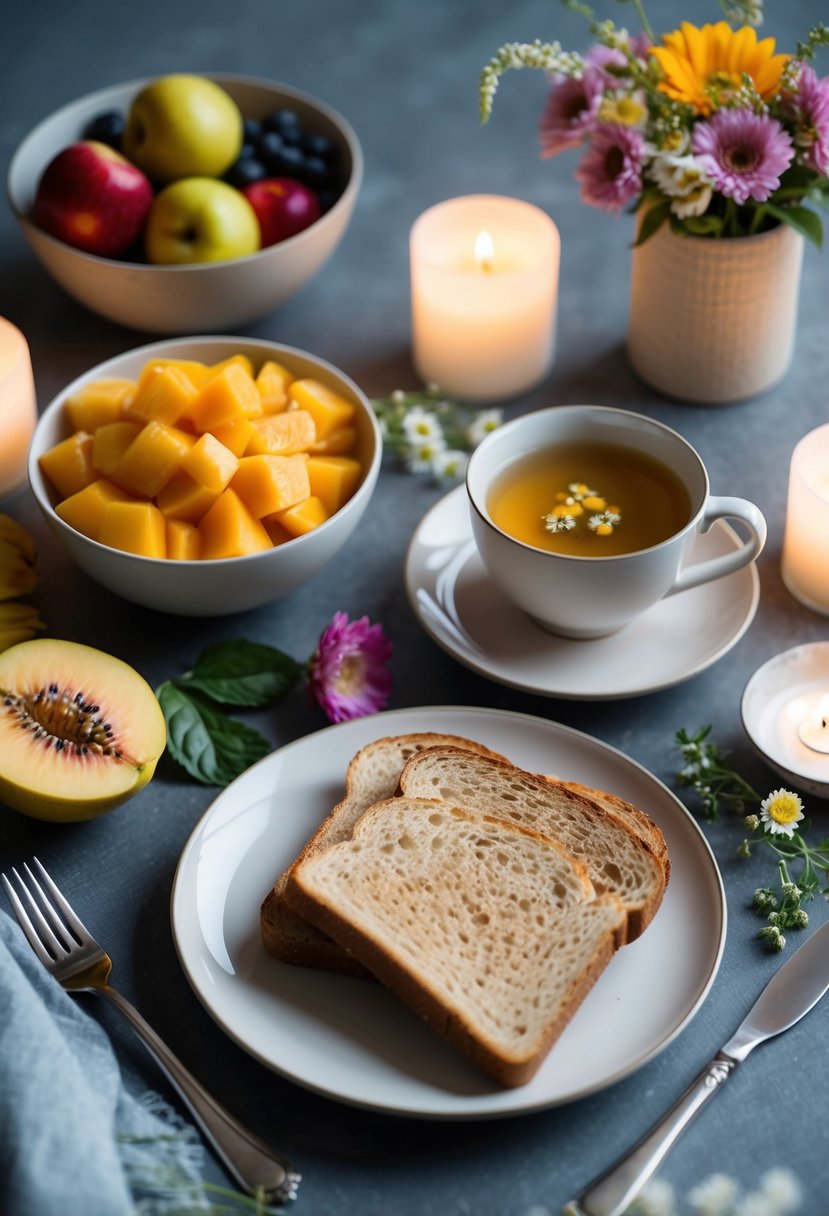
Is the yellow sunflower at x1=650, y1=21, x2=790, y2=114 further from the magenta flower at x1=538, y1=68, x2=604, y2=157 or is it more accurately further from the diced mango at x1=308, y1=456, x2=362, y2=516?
the diced mango at x1=308, y1=456, x2=362, y2=516

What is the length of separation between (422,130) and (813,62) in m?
0.72

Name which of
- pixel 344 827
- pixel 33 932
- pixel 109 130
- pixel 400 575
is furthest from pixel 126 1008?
pixel 109 130

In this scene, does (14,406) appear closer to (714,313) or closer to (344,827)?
(344,827)

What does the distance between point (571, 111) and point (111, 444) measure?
2.39ft

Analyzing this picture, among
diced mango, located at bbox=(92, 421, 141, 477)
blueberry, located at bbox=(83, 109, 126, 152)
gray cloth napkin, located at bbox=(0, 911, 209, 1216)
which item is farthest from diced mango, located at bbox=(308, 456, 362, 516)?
blueberry, located at bbox=(83, 109, 126, 152)

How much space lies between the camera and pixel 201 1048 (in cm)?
115

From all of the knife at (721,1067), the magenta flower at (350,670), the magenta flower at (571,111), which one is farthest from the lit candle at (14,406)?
the knife at (721,1067)

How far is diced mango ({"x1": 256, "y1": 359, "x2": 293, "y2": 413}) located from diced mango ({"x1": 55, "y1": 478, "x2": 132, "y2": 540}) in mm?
221

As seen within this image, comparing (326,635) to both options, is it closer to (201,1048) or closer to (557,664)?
(557,664)

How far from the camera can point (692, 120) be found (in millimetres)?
1598

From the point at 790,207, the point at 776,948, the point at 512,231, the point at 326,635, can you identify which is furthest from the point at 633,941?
the point at 512,231

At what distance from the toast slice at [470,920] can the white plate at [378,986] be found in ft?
0.10

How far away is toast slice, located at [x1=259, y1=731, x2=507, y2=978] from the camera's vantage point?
1146 millimetres

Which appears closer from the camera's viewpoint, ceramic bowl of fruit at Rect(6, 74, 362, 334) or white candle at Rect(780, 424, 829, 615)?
white candle at Rect(780, 424, 829, 615)
